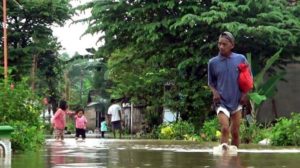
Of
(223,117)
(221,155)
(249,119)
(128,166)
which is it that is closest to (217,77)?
(223,117)

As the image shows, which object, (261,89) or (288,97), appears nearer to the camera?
(261,89)

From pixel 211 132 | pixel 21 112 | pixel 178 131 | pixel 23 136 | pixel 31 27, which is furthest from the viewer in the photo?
pixel 31 27

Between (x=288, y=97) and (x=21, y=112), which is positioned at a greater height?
(x=288, y=97)

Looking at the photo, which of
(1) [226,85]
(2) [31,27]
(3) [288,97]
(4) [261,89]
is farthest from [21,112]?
(2) [31,27]

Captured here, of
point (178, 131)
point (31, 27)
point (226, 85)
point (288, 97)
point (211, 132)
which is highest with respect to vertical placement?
point (31, 27)

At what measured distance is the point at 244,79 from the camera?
8.97 metres

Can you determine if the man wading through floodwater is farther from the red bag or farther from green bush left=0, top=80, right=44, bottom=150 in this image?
green bush left=0, top=80, right=44, bottom=150

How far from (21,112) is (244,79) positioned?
14.1 ft

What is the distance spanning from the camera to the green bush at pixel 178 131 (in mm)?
21903

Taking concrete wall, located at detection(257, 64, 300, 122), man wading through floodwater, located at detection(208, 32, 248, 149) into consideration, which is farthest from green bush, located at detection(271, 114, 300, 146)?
concrete wall, located at detection(257, 64, 300, 122)

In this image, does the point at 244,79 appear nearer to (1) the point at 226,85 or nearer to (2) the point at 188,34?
(1) the point at 226,85

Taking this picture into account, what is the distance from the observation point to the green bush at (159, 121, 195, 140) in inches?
862

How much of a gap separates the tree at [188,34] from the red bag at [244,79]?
454 inches

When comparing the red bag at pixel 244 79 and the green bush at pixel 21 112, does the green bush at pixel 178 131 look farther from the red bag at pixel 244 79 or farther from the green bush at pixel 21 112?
the red bag at pixel 244 79
